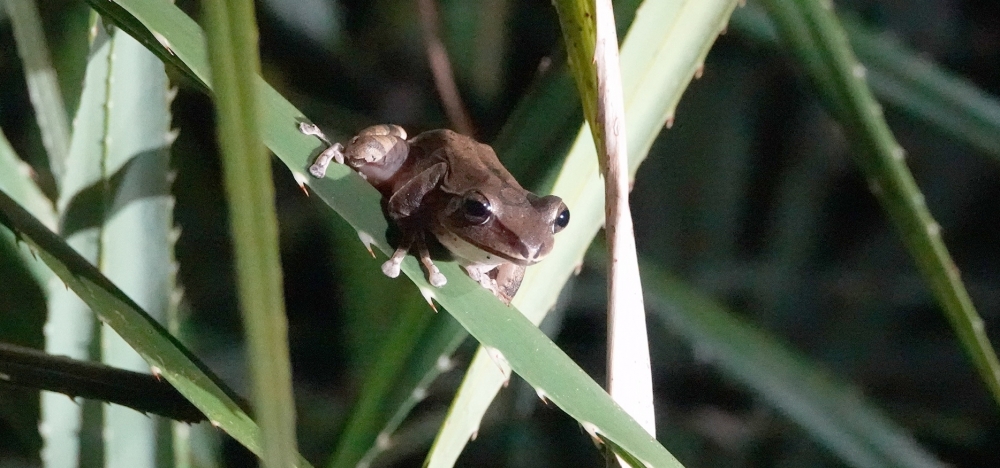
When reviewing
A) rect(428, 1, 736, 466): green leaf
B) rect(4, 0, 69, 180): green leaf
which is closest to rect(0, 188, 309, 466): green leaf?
rect(428, 1, 736, 466): green leaf

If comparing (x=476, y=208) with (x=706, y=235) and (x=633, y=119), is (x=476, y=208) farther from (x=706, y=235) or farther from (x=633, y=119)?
(x=706, y=235)

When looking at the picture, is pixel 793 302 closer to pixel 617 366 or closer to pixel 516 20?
pixel 516 20

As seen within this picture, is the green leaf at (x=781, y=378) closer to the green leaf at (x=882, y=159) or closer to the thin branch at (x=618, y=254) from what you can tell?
the green leaf at (x=882, y=159)

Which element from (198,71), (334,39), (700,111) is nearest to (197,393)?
(198,71)

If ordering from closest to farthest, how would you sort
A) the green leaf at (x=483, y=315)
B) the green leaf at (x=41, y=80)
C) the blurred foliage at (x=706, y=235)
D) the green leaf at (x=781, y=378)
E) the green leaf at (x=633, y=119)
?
1. the green leaf at (x=483, y=315)
2. the green leaf at (x=633, y=119)
3. the green leaf at (x=41, y=80)
4. the green leaf at (x=781, y=378)
5. the blurred foliage at (x=706, y=235)

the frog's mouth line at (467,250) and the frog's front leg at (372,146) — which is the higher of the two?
the frog's front leg at (372,146)

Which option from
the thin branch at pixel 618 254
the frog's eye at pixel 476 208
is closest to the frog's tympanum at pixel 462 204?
the frog's eye at pixel 476 208

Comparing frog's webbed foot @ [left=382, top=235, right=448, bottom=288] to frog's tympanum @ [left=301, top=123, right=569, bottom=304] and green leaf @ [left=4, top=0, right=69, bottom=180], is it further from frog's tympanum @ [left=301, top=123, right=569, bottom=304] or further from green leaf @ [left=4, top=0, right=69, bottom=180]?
green leaf @ [left=4, top=0, right=69, bottom=180]
